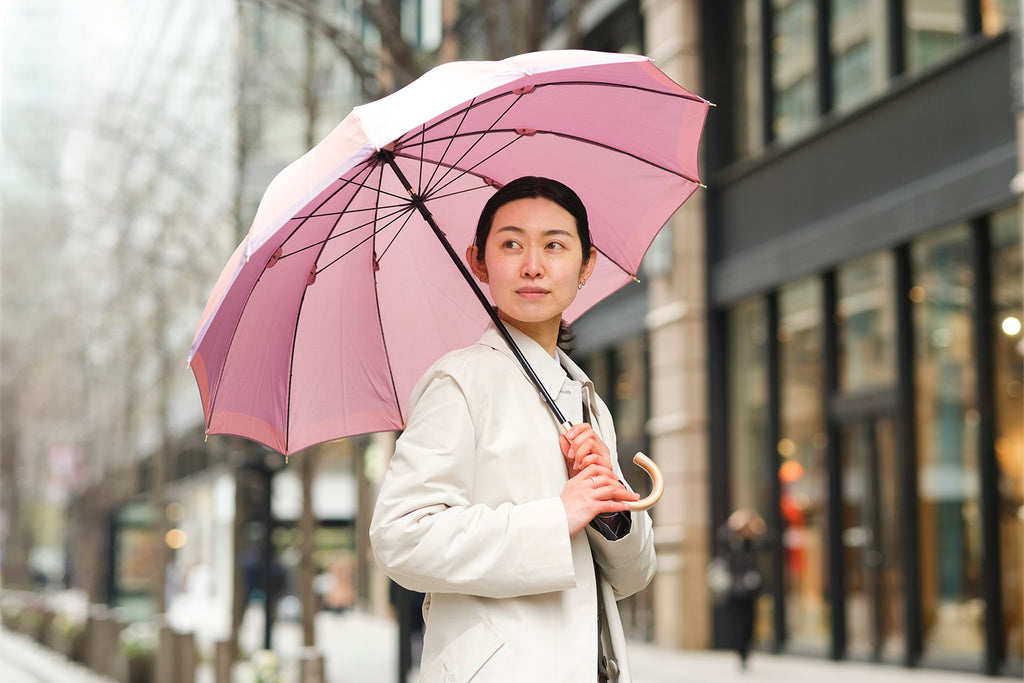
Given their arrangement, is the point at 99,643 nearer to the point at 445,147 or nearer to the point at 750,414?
the point at 750,414

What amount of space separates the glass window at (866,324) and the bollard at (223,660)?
749 centimetres

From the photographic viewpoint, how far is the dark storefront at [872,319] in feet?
44.4

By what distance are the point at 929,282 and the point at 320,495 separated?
3377 cm

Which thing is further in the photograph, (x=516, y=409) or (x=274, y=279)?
(x=274, y=279)

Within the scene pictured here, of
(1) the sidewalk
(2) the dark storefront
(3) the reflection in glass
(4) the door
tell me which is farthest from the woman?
(3) the reflection in glass

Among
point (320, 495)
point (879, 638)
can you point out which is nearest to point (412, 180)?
point (879, 638)

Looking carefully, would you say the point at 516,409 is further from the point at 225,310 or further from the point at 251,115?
the point at 251,115

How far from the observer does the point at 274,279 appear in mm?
3631

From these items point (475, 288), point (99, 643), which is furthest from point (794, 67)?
point (475, 288)

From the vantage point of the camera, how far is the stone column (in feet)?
62.1

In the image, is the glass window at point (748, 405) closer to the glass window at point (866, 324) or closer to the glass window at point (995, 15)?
the glass window at point (866, 324)

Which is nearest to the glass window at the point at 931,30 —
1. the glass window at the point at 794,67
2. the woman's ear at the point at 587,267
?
the glass window at the point at 794,67

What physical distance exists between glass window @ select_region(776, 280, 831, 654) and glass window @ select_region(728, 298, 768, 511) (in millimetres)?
474

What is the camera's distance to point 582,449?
114 inches
